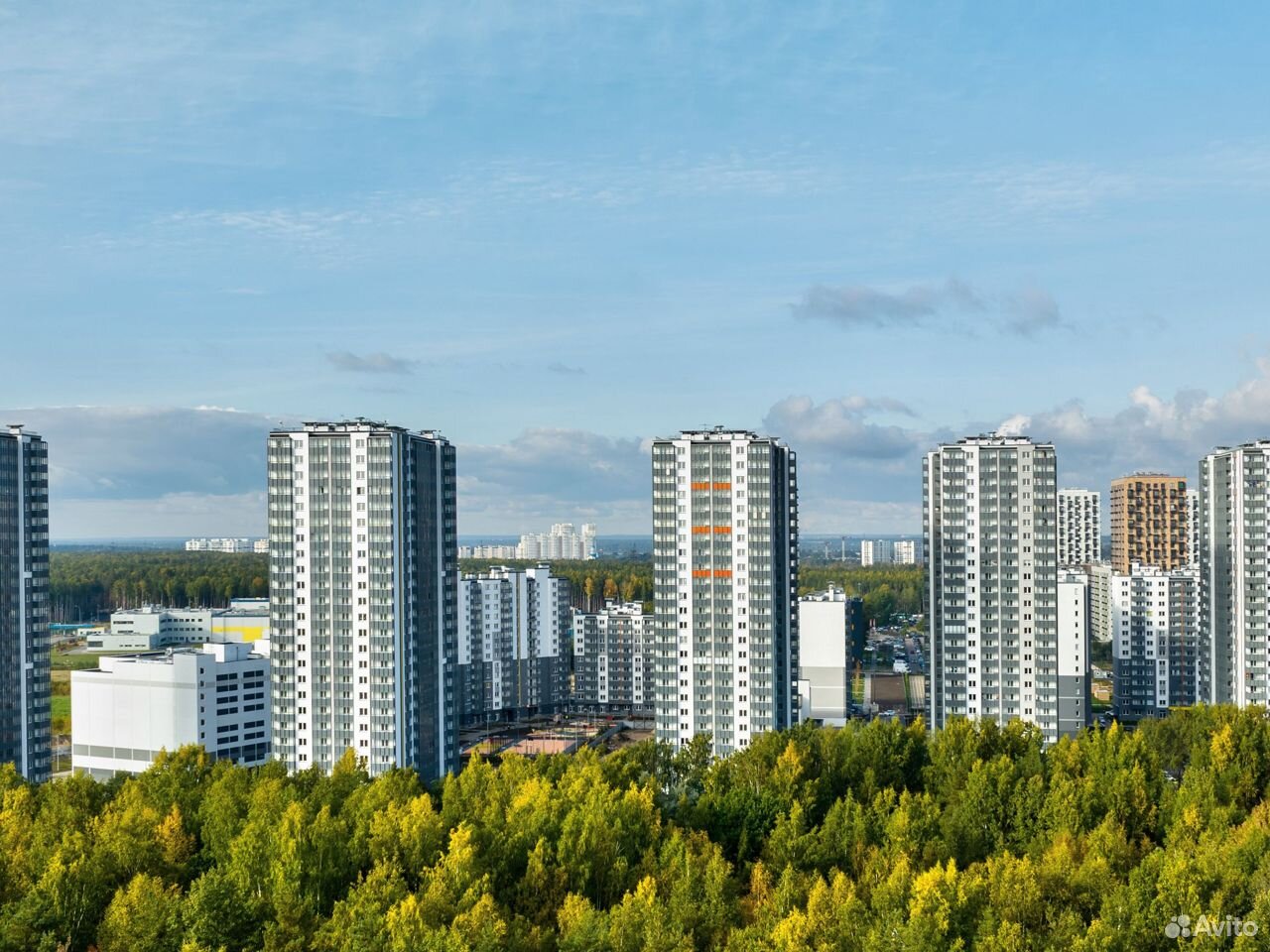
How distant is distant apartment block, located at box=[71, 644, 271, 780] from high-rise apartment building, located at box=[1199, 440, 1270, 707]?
3679 cm

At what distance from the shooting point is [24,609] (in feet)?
136

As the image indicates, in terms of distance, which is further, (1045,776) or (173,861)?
(1045,776)

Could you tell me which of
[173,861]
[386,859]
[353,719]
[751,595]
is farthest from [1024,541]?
[173,861]

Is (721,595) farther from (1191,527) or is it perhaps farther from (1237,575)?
(1191,527)

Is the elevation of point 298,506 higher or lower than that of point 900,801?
higher

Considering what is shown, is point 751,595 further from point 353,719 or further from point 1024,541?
point 353,719

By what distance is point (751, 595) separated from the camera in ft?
138

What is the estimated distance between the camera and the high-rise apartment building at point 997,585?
44.3 m

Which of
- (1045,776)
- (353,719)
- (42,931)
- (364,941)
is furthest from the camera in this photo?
(353,719)

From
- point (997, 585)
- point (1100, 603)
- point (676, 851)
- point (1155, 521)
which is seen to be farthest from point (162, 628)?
point (1155, 521)

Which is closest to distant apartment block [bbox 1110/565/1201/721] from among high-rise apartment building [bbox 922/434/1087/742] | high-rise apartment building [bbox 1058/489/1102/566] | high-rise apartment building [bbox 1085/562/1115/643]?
A: high-rise apartment building [bbox 922/434/1087/742]

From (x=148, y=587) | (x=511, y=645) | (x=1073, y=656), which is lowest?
(x=511, y=645)

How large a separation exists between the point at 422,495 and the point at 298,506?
163 inches

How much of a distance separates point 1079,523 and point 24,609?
96943 mm
